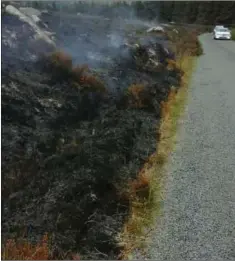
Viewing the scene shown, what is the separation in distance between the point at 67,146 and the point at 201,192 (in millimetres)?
3250

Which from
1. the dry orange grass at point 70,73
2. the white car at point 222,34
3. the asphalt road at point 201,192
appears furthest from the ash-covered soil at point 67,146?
the white car at point 222,34

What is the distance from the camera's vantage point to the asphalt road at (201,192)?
286 inches

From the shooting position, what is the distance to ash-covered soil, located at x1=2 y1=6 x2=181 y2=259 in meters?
7.49

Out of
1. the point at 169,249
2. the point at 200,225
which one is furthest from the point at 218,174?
the point at 169,249

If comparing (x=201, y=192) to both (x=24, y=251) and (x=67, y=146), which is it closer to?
(x=67, y=146)

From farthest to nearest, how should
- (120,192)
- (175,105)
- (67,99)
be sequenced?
(175,105) → (67,99) → (120,192)

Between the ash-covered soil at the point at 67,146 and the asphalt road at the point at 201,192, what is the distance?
84 cm

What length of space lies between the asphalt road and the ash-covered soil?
2.74 feet

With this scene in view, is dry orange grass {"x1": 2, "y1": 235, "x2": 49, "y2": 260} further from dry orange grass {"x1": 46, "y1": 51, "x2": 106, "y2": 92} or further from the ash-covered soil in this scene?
dry orange grass {"x1": 46, "y1": 51, "x2": 106, "y2": 92}

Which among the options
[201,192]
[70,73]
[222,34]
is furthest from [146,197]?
[222,34]

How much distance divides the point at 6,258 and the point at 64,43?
48.9 feet

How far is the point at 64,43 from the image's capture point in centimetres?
2000

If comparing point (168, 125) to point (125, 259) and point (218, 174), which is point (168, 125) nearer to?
point (218, 174)

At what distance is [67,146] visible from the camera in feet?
34.3
